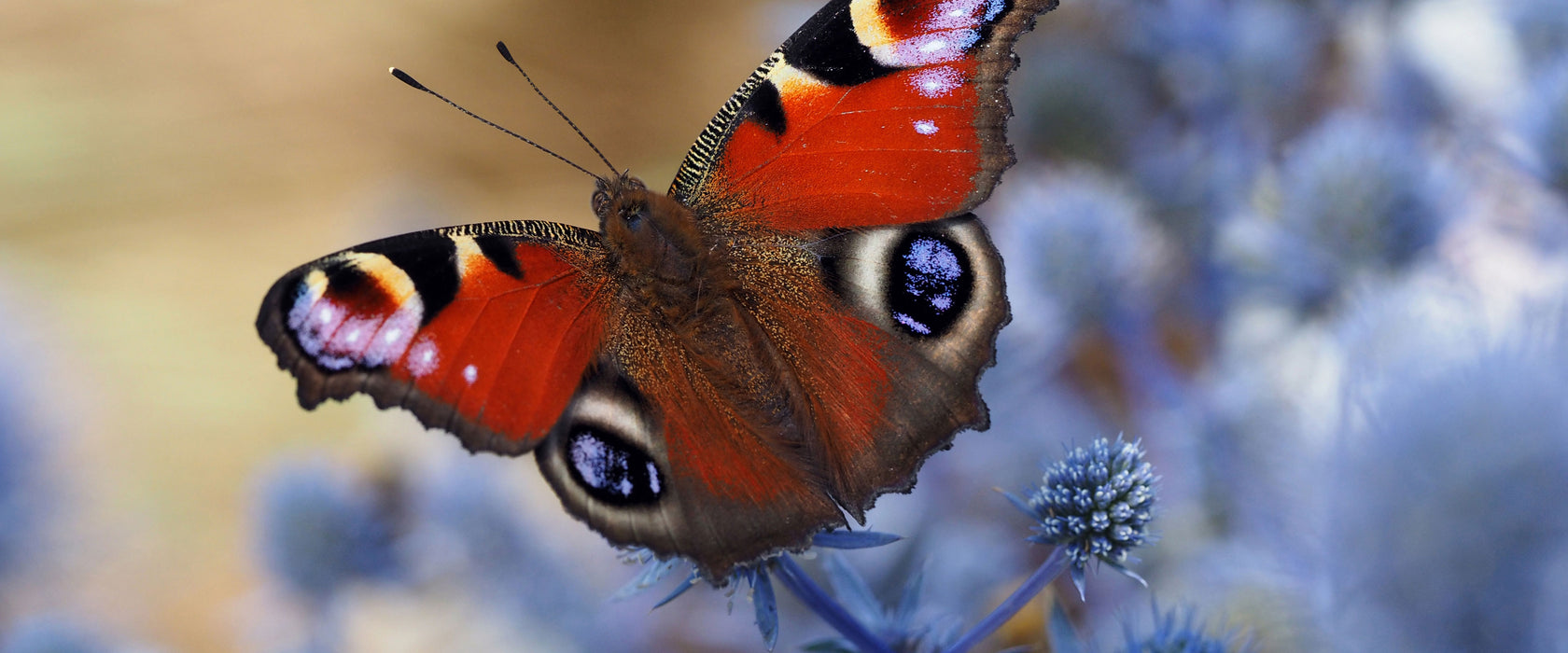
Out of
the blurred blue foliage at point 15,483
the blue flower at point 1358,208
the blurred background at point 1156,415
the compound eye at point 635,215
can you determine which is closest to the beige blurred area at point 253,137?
the blurred background at point 1156,415

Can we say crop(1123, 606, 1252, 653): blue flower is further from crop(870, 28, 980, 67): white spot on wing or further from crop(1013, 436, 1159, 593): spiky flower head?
crop(870, 28, 980, 67): white spot on wing

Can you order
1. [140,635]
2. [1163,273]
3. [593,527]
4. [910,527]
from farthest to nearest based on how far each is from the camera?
[140,635], [1163,273], [910,527], [593,527]

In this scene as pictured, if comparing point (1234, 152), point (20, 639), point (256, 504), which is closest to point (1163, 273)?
point (1234, 152)

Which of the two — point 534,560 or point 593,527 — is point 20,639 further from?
point 593,527

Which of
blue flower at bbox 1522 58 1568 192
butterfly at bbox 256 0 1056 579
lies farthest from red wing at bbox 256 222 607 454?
blue flower at bbox 1522 58 1568 192

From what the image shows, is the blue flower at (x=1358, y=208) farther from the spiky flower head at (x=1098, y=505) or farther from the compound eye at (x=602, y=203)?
the compound eye at (x=602, y=203)

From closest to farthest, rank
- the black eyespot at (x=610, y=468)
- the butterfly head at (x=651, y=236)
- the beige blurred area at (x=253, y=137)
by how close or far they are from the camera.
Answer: the black eyespot at (x=610, y=468), the butterfly head at (x=651, y=236), the beige blurred area at (x=253, y=137)

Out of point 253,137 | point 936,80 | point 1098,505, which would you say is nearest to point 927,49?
point 936,80
